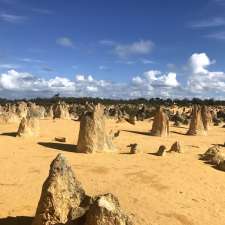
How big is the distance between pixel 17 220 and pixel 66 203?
4.97 feet

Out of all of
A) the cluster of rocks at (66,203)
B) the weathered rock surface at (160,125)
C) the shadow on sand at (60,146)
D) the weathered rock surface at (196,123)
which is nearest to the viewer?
the cluster of rocks at (66,203)

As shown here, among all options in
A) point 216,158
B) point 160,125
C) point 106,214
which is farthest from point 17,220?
point 160,125

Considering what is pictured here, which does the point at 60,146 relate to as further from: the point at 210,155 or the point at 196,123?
the point at 196,123

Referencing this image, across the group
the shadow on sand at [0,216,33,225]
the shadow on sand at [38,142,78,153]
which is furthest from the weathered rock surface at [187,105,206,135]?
the shadow on sand at [0,216,33,225]

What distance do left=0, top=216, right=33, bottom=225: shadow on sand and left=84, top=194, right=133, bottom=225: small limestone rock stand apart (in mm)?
2416

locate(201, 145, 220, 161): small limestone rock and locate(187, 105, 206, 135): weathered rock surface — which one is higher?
locate(187, 105, 206, 135): weathered rock surface

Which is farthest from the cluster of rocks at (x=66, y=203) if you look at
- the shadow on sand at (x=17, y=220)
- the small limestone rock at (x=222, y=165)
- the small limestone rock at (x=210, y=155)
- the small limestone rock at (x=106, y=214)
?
the small limestone rock at (x=210, y=155)

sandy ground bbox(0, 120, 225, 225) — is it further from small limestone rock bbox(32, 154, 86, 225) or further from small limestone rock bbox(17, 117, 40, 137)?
small limestone rock bbox(32, 154, 86, 225)

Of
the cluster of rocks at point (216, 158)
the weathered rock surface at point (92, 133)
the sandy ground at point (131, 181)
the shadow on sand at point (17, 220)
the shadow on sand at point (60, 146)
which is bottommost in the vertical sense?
the shadow on sand at point (17, 220)

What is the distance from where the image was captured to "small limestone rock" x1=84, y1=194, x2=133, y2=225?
679 centimetres

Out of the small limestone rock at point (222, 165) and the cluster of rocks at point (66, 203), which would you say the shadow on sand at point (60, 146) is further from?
the cluster of rocks at point (66, 203)

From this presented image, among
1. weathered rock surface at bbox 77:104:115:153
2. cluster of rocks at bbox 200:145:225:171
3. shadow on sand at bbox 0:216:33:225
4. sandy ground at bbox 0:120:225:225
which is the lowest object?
shadow on sand at bbox 0:216:33:225

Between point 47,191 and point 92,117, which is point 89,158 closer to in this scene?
point 92,117

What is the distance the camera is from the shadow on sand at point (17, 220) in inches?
346
